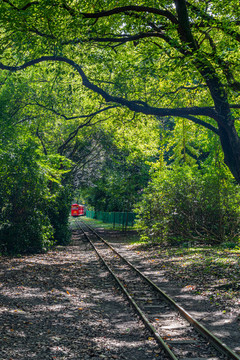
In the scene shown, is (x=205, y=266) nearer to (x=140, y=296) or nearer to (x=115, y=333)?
(x=140, y=296)

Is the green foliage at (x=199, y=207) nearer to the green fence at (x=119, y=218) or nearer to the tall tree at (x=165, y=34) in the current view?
the tall tree at (x=165, y=34)

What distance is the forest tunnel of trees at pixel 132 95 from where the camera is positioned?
13.2 m

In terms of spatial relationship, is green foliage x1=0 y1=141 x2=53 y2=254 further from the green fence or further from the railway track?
the green fence

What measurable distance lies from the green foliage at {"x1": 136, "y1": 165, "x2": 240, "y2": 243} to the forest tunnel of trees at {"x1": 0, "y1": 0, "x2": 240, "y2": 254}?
55 millimetres

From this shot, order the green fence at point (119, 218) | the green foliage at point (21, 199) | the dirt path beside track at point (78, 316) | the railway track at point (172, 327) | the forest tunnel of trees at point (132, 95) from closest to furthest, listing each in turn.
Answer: the railway track at point (172, 327)
the dirt path beside track at point (78, 316)
the forest tunnel of trees at point (132, 95)
the green foliage at point (21, 199)
the green fence at point (119, 218)

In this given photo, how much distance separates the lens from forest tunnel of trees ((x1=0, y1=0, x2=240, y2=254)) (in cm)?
1325

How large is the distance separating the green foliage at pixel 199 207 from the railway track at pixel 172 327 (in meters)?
8.30

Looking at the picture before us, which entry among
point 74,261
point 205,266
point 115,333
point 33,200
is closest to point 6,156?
point 33,200

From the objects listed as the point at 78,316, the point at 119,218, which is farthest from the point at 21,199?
the point at 119,218

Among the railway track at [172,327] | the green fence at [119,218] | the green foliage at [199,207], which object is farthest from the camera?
the green fence at [119,218]

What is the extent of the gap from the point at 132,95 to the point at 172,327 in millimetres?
13072

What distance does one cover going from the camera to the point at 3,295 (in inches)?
391

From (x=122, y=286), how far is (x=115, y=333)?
3.79 meters

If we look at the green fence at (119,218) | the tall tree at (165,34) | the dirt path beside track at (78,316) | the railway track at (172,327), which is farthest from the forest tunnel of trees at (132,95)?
the green fence at (119,218)
